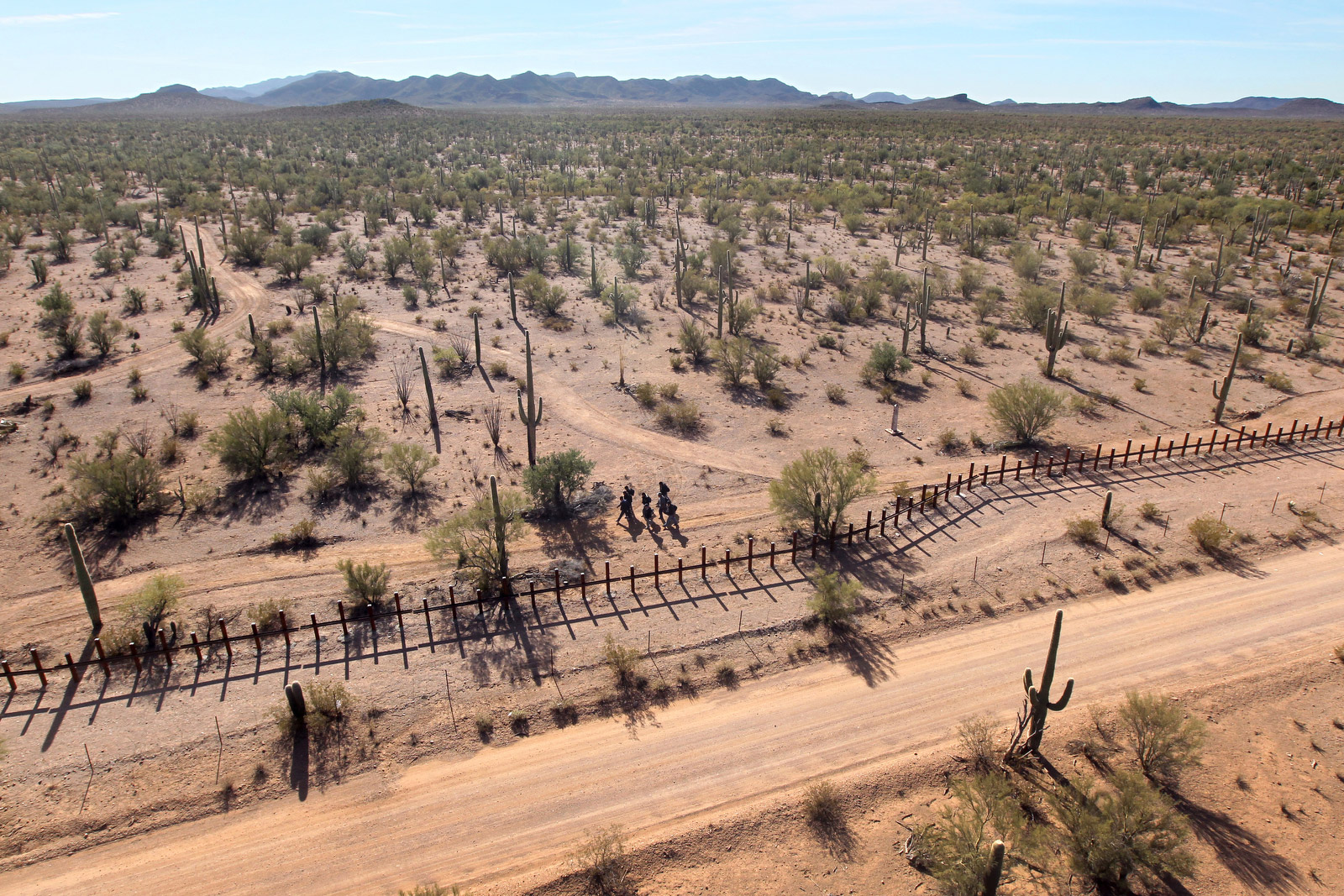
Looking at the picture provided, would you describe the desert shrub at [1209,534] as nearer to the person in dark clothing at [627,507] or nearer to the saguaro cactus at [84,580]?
the person in dark clothing at [627,507]

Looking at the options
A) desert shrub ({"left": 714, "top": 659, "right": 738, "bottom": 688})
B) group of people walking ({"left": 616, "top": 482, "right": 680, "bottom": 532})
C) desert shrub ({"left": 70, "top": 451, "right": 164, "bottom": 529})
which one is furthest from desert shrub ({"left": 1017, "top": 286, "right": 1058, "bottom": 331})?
desert shrub ({"left": 70, "top": 451, "right": 164, "bottom": 529})

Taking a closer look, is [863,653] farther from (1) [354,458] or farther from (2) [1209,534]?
(1) [354,458]

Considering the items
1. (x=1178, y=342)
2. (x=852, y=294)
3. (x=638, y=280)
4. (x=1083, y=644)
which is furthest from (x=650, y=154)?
(x=1083, y=644)

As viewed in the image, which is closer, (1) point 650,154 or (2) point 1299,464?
(2) point 1299,464

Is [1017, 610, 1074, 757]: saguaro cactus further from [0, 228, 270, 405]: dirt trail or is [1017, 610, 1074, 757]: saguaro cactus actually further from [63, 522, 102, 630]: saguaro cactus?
[0, 228, 270, 405]: dirt trail

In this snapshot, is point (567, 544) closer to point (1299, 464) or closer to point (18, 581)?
point (18, 581)
